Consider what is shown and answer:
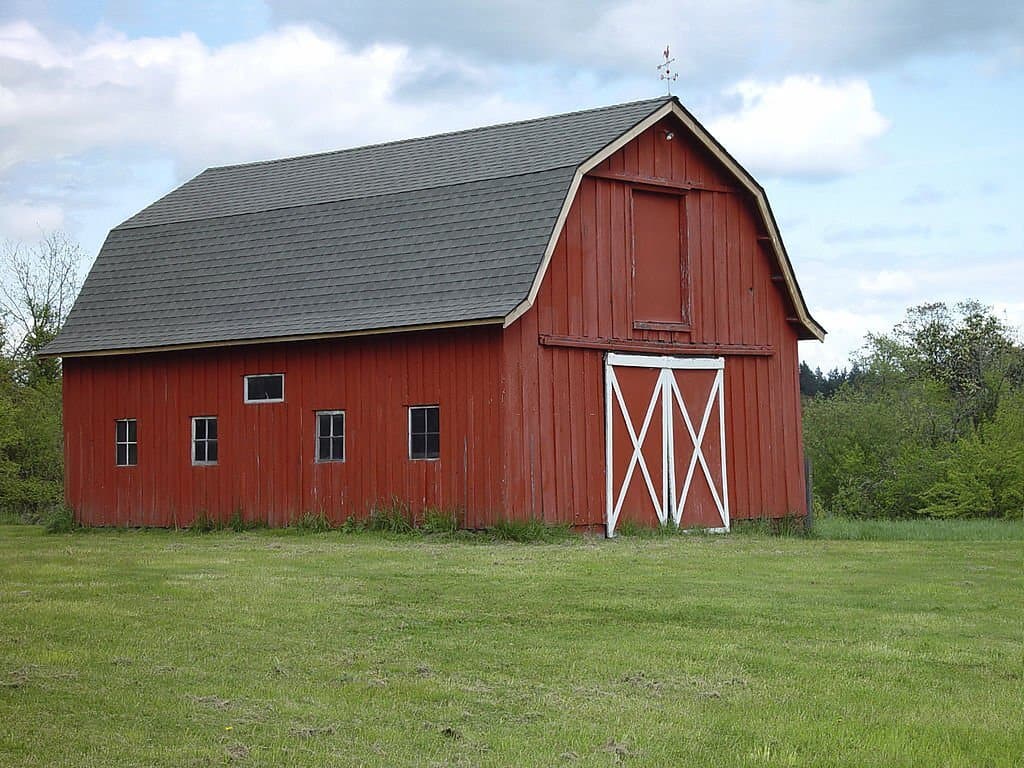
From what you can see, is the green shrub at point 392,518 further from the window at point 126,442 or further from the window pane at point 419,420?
the window at point 126,442

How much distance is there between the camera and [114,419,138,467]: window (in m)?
22.5

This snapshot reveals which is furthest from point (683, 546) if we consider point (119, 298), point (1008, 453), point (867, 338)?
point (867, 338)

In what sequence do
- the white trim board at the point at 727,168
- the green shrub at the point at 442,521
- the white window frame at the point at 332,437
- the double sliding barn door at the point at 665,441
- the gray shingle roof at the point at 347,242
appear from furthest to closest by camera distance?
the white window frame at the point at 332,437
the double sliding barn door at the point at 665,441
the gray shingle roof at the point at 347,242
the green shrub at the point at 442,521
the white trim board at the point at 727,168

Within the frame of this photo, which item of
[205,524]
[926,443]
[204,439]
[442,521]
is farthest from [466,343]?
[926,443]

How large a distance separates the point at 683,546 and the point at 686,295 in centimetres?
475

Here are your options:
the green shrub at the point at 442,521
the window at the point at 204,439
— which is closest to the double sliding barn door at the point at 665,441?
the green shrub at the point at 442,521

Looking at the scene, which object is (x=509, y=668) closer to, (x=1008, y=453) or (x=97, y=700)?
(x=97, y=700)

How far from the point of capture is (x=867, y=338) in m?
54.9

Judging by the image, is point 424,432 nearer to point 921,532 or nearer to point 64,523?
point 64,523

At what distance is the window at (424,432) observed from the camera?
19.2 m

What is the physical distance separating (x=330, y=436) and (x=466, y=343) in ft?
9.32

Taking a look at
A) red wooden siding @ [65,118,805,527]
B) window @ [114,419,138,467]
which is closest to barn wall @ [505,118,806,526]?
red wooden siding @ [65,118,805,527]

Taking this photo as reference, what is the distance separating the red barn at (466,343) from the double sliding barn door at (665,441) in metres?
0.04

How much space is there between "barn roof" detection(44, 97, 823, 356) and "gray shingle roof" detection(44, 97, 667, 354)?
0.02m
